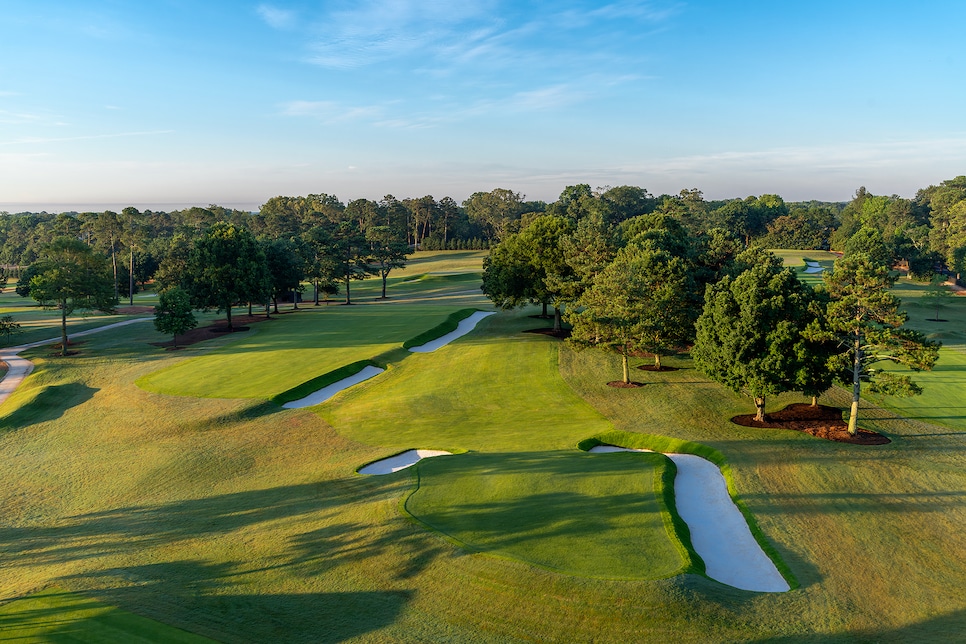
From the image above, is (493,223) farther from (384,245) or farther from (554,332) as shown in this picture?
(554,332)

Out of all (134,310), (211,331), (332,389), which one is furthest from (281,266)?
(332,389)

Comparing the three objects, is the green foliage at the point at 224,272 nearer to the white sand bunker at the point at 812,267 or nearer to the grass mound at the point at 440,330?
the grass mound at the point at 440,330

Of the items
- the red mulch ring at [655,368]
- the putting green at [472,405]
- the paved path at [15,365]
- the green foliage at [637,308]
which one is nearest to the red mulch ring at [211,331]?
the paved path at [15,365]

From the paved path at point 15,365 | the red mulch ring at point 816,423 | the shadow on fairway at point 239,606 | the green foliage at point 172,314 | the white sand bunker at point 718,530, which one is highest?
the green foliage at point 172,314

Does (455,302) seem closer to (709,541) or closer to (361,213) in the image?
(709,541)

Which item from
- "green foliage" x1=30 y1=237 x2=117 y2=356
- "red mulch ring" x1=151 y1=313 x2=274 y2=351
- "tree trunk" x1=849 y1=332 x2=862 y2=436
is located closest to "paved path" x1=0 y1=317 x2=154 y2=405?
"green foliage" x1=30 y1=237 x2=117 y2=356

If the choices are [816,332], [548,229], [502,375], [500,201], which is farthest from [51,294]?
[500,201]
